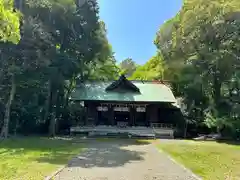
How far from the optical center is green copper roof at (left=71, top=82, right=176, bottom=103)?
29.5 metres

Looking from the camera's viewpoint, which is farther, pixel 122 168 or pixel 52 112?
pixel 52 112

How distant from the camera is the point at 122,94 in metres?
30.9

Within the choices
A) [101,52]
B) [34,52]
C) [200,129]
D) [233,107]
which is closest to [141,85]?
[101,52]

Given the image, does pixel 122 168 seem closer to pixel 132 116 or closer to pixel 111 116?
pixel 111 116

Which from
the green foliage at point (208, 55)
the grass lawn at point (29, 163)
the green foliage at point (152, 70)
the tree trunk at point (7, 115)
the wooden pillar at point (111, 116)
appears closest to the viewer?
the grass lawn at point (29, 163)

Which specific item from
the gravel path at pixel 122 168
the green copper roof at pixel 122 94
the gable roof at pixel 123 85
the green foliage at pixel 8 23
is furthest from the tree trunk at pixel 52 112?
the green foliage at pixel 8 23

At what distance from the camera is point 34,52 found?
23.6 metres

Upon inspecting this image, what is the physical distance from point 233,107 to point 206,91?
2893 mm

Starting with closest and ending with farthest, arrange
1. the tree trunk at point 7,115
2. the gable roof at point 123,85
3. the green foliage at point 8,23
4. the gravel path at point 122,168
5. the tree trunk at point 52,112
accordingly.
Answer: the green foliage at point 8,23, the gravel path at point 122,168, the tree trunk at point 7,115, the tree trunk at point 52,112, the gable roof at point 123,85

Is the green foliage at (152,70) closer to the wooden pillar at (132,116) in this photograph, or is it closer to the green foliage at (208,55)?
the green foliage at (208,55)

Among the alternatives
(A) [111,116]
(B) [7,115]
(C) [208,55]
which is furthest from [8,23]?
A: (A) [111,116]

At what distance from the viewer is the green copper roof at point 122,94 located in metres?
29.5

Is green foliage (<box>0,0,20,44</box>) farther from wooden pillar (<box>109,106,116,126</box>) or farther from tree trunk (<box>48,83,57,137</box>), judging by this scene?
wooden pillar (<box>109,106,116,126</box>)

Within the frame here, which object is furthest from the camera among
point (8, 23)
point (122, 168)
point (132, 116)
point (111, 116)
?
point (132, 116)
